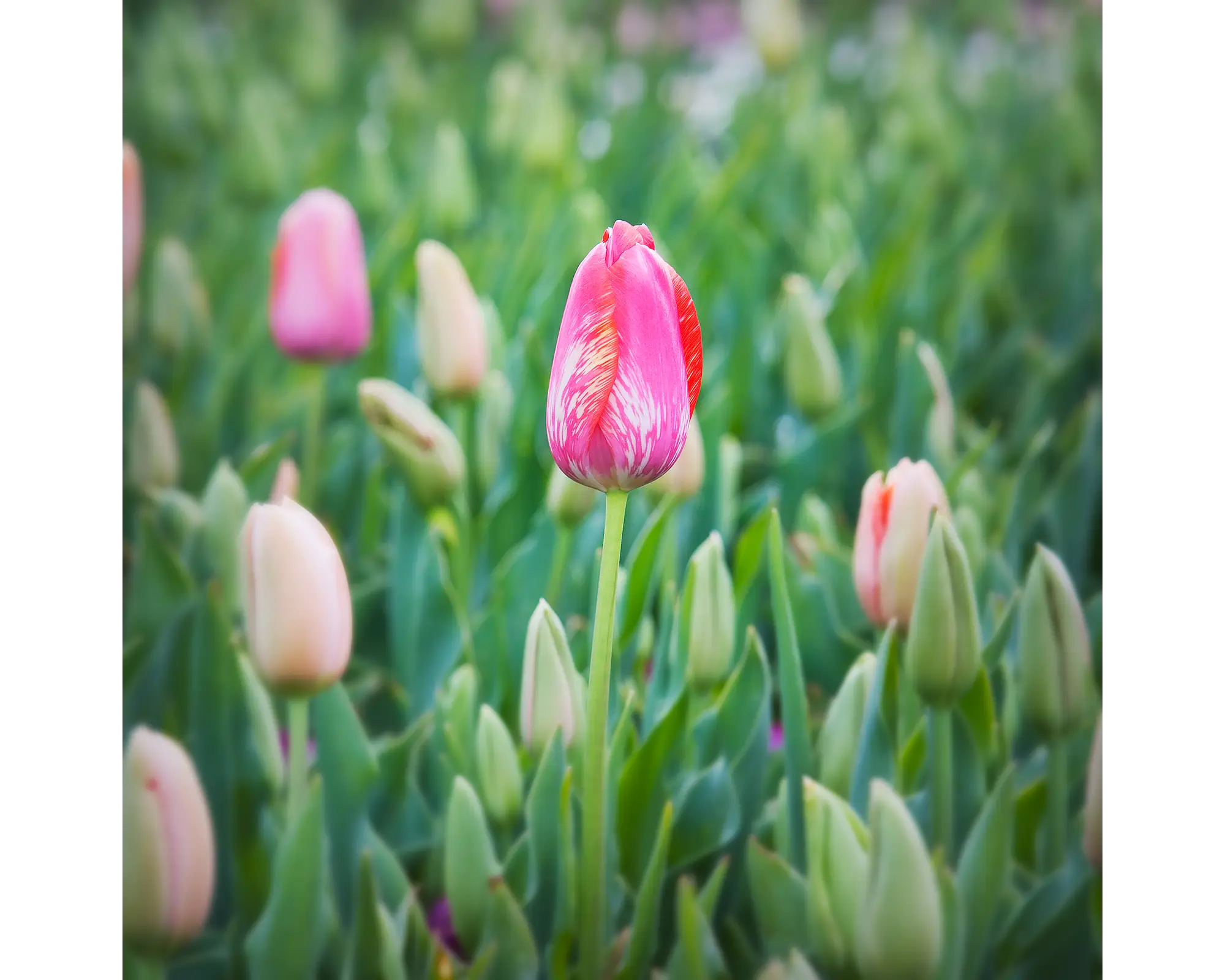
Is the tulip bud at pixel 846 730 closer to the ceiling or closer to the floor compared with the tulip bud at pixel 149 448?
closer to the floor

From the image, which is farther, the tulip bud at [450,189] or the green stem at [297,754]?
the tulip bud at [450,189]

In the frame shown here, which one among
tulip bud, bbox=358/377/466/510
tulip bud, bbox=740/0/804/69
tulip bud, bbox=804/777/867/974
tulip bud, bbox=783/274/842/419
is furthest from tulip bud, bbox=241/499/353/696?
tulip bud, bbox=740/0/804/69

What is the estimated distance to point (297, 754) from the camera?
1.96 feet

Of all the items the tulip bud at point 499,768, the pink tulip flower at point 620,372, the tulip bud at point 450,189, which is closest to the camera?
the pink tulip flower at point 620,372

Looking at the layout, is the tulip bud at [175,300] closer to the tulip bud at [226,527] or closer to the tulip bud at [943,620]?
the tulip bud at [226,527]

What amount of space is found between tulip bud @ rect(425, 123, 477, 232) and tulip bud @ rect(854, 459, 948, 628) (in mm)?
395

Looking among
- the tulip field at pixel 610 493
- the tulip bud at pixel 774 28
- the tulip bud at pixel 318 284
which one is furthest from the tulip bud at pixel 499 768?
the tulip bud at pixel 774 28

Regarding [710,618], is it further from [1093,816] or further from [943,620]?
[1093,816]

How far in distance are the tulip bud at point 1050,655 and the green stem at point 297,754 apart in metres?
0.35

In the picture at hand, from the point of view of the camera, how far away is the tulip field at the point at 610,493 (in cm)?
57

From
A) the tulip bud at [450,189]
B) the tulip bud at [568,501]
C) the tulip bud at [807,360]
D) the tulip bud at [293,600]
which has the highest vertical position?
the tulip bud at [450,189]

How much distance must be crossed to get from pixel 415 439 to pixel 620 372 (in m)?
0.19

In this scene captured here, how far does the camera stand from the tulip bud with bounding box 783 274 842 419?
0.75 metres
